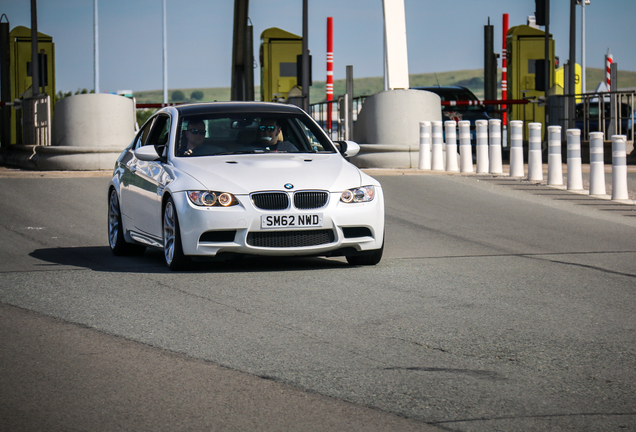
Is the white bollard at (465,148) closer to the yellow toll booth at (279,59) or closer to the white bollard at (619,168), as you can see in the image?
the white bollard at (619,168)

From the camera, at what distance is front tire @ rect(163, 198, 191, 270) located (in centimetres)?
858

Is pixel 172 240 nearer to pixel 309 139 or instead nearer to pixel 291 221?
pixel 291 221

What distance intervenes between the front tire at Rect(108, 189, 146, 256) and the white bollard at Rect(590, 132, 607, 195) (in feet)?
26.0

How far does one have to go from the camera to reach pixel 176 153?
943 cm

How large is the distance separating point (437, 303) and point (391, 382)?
2270 mm

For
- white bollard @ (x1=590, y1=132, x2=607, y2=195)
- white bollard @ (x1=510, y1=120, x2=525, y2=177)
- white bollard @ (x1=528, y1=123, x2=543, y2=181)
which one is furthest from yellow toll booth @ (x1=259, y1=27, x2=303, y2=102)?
white bollard @ (x1=590, y1=132, x2=607, y2=195)

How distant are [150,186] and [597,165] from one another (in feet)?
28.8

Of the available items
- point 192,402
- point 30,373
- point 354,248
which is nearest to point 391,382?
point 192,402

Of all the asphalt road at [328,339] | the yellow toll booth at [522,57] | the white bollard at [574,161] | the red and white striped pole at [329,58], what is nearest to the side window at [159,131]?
the asphalt road at [328,339]

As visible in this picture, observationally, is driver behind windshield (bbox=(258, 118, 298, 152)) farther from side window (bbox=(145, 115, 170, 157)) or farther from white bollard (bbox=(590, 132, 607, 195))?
white bollard (bbox=(590, 132, 607, 195))

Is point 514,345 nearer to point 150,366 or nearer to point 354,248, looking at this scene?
point 150,366

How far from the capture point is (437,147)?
785 inches

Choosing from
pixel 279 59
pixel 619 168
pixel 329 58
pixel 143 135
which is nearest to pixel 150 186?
pixel 143 135

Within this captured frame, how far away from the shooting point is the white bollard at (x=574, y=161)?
16297mm
